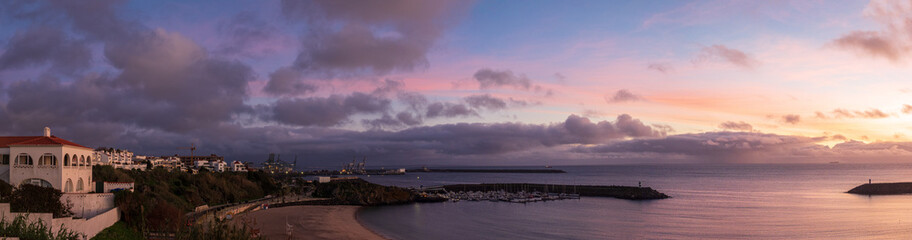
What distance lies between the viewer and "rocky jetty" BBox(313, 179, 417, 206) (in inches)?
3345

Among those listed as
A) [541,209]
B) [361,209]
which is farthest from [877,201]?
[361,209]

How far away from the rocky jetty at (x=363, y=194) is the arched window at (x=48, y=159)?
1840 inches

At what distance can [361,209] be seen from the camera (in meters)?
78.3

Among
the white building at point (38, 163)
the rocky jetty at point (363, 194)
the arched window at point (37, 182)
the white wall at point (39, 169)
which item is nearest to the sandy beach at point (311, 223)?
the rocky jetty at point (363, 194)

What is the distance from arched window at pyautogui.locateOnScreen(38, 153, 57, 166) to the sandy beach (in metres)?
13.7

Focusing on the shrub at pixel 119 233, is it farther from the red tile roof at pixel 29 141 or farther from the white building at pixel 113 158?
the white building at pixel 113 158

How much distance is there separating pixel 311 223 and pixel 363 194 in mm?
30650

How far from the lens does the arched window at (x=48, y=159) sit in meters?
38.2

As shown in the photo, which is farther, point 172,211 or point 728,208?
point 728,208

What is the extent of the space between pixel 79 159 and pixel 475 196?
71.1 m

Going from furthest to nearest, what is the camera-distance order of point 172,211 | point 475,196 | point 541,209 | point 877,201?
1. point 475,196
2. point 877,201
3. point 541,209
4. point 172,211

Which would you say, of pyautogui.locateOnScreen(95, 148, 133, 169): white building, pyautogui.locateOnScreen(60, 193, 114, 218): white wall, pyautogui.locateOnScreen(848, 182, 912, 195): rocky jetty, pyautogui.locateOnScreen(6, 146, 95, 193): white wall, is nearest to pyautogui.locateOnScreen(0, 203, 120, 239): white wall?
pyautogui.locateOnScreen(60, 193, 114, 218): white wall

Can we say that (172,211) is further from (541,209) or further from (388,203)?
(541,209)

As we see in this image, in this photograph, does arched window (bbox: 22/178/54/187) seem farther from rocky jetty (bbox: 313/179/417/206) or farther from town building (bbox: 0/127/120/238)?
rocky jetty (bbox: 313/179/417/206)
